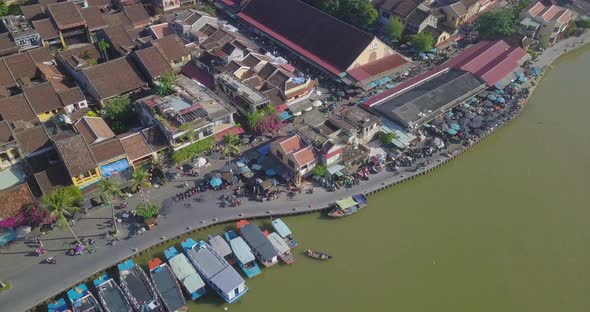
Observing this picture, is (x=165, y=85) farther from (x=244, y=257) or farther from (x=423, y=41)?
(x=423, y=41)

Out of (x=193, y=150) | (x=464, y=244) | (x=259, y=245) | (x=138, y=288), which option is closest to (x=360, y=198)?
(x=464, y=244)

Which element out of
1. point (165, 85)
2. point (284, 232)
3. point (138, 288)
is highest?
point (165, 85)

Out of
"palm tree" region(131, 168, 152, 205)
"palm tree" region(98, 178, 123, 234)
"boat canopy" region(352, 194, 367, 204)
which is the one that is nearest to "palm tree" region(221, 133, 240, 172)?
"palm tree" region(131, 168, 152, 205)

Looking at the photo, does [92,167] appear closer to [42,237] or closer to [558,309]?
[42,237]

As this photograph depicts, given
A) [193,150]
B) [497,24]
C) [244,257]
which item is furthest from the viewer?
[497,24]

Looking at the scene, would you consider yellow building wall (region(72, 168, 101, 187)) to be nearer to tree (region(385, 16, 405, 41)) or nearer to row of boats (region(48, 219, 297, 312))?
row of boats (region(48, 219, 297, 312))

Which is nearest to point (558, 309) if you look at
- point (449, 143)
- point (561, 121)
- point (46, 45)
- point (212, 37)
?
point (449, 143)

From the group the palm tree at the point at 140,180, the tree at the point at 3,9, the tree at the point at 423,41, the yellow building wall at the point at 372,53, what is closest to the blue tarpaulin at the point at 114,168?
the palm tree at the point at 140,180
